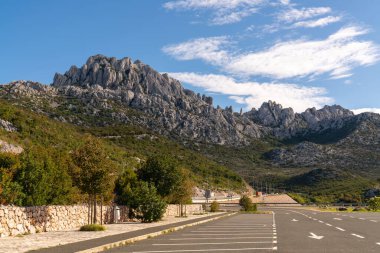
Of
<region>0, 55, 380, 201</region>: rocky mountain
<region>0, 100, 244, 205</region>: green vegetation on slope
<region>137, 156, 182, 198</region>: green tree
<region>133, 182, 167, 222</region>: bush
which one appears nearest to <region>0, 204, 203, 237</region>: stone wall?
<region>0, 100, 244, 205</region>: green vegetation on slope

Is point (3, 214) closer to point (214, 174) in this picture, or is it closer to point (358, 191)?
point (214, 174)

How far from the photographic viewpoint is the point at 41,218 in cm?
2323

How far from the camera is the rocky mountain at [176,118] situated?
150m

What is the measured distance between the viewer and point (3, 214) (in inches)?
773

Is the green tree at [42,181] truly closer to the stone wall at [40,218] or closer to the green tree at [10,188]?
the green tree at [10,188]

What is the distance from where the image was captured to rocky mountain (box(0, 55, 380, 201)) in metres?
150

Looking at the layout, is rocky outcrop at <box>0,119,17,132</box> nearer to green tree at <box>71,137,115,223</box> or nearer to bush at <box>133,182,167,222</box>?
bush at <box>133,182,167,222</box>

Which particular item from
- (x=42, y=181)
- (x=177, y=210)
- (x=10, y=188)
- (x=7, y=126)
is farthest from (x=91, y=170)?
(x=7, y=126)

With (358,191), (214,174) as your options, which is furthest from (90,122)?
(358,191)

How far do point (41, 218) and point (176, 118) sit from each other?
473ft

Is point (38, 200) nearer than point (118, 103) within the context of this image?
Yes

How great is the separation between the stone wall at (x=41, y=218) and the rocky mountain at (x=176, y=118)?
108670 millimetres

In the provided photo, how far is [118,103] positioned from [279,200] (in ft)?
250

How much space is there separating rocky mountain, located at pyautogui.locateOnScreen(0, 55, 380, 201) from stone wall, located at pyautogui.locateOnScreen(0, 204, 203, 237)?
109 metres
